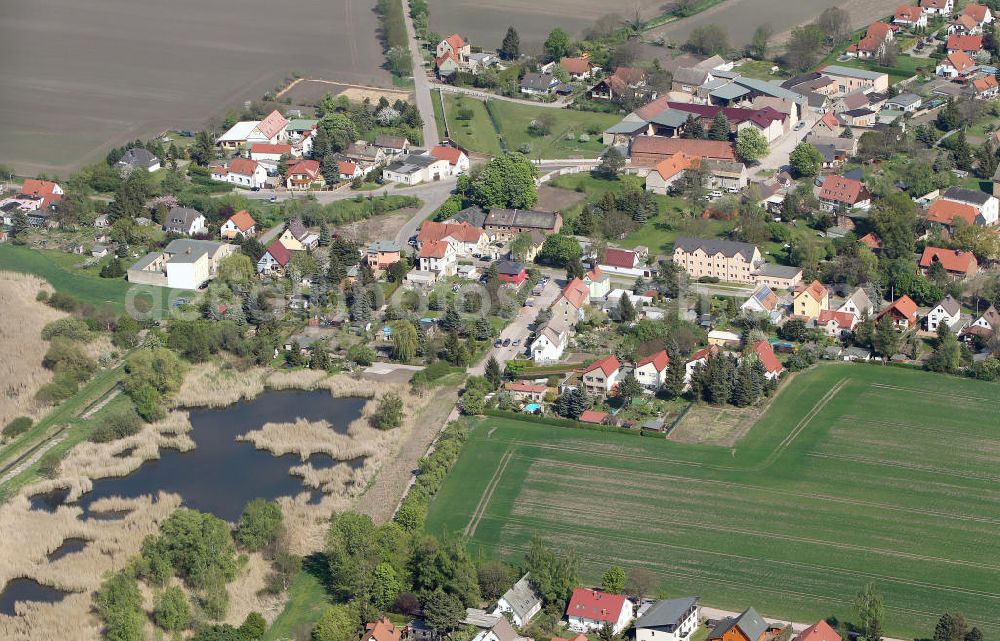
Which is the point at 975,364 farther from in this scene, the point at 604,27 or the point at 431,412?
the point at 604,27

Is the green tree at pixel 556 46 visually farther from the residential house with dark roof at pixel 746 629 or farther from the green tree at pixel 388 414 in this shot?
the residential house with dark roof at pixel 746 629

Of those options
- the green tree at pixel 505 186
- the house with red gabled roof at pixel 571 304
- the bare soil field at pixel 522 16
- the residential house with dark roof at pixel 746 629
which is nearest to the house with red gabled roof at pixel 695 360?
the house with red gabled roof at pixel 571 304

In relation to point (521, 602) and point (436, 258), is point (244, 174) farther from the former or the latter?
point (521, 602)

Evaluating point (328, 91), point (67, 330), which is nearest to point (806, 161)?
point (328, 91)

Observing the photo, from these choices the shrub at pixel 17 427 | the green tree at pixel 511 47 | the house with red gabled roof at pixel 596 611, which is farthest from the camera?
the green tree at pixel 511 47

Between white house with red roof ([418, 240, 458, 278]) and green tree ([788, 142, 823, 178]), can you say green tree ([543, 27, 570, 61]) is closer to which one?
green tree ([788, 142, 823, 178])
